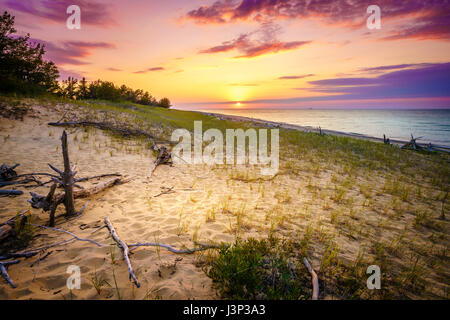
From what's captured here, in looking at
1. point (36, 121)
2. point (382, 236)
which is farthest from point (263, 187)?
point (36, 121)

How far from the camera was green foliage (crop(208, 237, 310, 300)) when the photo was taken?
2602 millimetres

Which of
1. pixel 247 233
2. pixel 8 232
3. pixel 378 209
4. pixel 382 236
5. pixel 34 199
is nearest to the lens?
pixel 8 232

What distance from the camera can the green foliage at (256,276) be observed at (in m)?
2.60

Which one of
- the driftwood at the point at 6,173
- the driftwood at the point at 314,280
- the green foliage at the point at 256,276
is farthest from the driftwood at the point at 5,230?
the driftwood at the point at 314,280

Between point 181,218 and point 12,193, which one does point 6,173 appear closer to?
point 12,193

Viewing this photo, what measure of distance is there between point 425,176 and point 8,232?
56.2ft

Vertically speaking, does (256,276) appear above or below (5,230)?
below

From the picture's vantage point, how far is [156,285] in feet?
9.12

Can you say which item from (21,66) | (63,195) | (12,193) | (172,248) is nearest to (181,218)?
(172,248)

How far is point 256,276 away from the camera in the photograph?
2768 mm

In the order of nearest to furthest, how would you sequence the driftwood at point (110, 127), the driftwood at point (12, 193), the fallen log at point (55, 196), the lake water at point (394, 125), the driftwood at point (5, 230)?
the driftwood at point (5, 230) → the fallen log at point (55, 196) → the driftwood at point (12, 193) → the driftwood at point (110, 127) → the lake water at point (394, 125)

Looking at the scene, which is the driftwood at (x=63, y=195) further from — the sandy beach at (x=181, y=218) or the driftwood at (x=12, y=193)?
the driftwood at (x=12, y=193)

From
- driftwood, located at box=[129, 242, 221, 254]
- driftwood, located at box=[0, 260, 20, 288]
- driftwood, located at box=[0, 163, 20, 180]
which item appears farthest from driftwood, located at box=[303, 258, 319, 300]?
driftwood, located at box=[0, 163, 20, 180]
